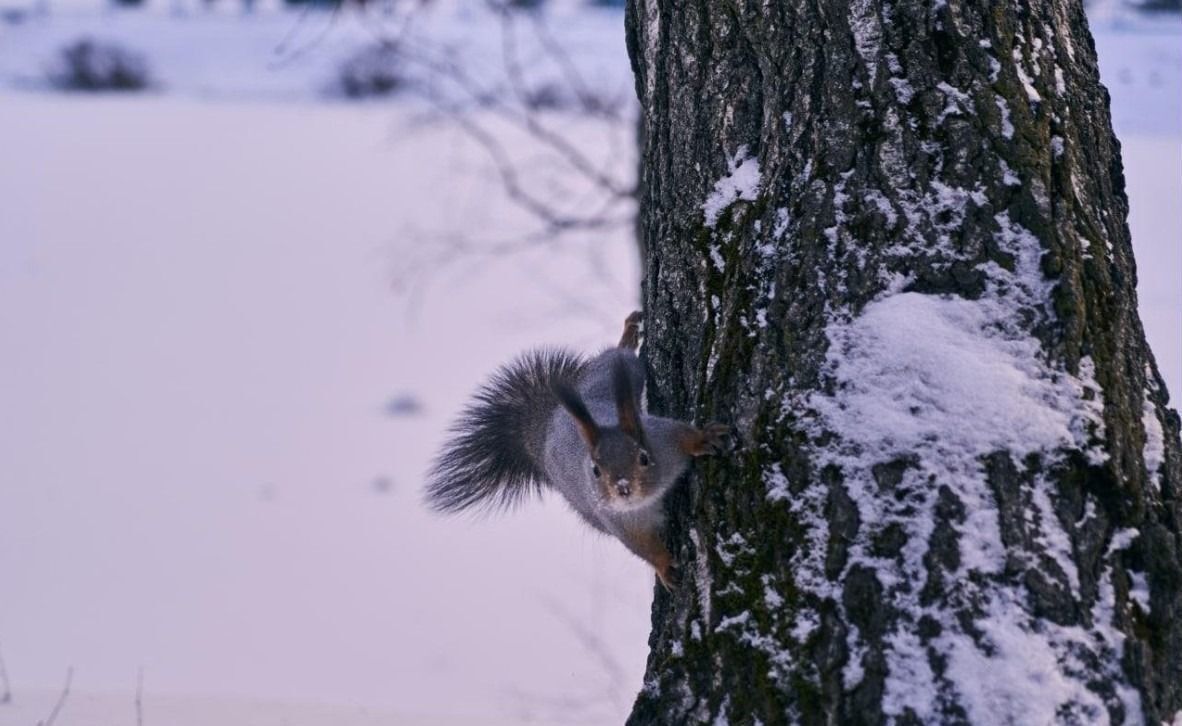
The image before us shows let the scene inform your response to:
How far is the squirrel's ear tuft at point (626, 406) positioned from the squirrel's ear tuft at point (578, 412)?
56 millimetres

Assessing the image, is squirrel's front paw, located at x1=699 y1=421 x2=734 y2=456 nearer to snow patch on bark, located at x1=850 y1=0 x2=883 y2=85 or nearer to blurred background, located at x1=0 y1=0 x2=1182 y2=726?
snow patch on bark, located at x1=850 y1=0 x2=883 y2=85

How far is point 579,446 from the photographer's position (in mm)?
2533

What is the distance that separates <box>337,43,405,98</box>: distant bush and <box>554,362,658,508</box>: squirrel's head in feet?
25.6

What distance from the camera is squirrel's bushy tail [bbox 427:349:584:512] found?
2.82 meters

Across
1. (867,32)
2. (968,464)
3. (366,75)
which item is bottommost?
(968,464)

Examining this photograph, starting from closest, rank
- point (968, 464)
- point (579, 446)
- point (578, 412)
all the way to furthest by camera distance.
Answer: point (968, 464) < point (578, 412) < point (579, 446)

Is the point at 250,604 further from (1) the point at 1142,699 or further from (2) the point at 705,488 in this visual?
(1) the point at 1142,699

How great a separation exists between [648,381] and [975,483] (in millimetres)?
814

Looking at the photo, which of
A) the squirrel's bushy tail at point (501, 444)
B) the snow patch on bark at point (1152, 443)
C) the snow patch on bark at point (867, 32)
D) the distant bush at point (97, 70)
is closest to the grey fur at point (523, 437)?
the squirrel's bushy tail at point (501, 444)

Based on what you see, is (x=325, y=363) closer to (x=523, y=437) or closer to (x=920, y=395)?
(x=523, y=437)

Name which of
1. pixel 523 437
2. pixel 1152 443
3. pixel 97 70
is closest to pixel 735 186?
pixel 1152 443

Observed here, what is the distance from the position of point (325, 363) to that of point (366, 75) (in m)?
4.46

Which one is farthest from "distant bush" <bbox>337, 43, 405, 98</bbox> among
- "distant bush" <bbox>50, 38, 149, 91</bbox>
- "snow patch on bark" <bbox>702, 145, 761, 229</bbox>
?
"snow patch on bark" <bbox>702, 145, 761, 229</bbox>

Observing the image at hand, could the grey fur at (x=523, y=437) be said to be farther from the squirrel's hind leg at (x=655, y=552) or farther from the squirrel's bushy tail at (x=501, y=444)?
the squirrel's hind leg at (x=655, y=552)
